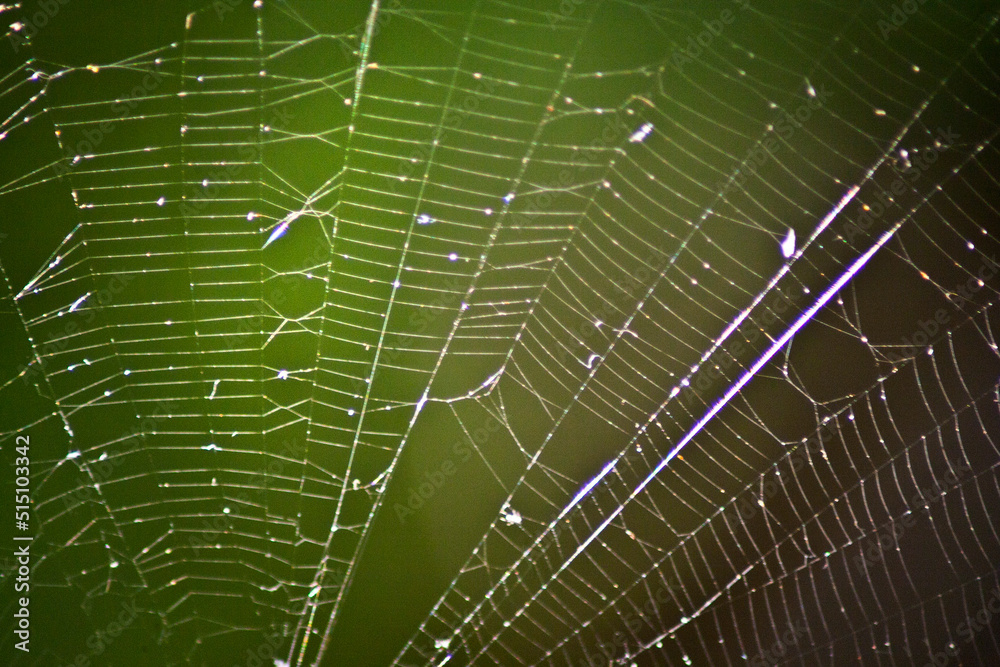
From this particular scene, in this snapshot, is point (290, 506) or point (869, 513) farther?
point (290, 506)

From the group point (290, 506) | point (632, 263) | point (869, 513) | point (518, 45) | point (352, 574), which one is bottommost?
point (352, 574)

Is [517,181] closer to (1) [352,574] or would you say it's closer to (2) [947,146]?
(2) [947,146]

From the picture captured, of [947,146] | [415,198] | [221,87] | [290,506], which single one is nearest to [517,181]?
[415,198]

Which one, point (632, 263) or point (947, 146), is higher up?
point (947, 146)

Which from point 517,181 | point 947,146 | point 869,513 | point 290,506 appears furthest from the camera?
point 290,506

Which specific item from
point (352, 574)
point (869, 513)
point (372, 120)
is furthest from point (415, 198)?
point (869, 513)

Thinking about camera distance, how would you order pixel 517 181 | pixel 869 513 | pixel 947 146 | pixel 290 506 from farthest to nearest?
pixel 290 506
pixel 869 513
pixel 517 181
pixel 947 146
